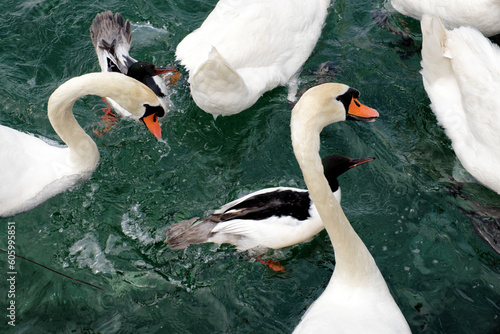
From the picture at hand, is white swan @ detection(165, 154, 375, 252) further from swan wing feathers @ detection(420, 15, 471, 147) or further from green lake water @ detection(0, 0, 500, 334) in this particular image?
swan wing feathers @ detection(420, 15, 471, 147)

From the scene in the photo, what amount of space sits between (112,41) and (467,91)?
3.65 meters

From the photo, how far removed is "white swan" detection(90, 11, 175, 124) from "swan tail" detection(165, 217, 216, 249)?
143cm

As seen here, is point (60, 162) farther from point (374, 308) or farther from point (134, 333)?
point (374, 308)

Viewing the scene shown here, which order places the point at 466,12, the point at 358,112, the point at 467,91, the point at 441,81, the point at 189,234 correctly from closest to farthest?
the point at 358,112, the point at 189,234, the point at 467,91, the point at 441,81, the point at 466,12

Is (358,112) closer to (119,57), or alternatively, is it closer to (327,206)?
(327,206)

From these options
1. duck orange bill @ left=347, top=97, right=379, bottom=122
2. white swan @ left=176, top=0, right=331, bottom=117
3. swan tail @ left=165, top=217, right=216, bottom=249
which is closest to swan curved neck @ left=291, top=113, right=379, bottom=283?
duck orange bill @ left=347, top=97, right=379, bottom=122

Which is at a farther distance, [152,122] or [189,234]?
[152,122]

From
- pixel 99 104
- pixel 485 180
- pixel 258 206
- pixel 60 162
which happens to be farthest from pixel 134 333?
pixel 485 180

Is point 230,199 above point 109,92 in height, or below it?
below

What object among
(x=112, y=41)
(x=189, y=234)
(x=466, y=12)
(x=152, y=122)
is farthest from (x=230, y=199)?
(x=466, y=12)

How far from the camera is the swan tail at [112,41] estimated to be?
5984 mm

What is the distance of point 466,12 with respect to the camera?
559 centimetres

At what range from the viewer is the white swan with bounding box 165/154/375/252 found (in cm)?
459

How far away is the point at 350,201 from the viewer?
208 inches
